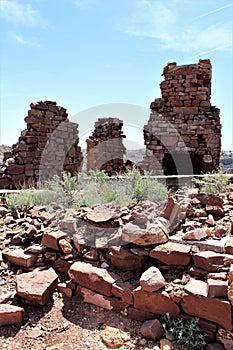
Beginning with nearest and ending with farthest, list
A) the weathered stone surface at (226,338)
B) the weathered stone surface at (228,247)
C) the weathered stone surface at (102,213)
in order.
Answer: the weathered stone surface at (226,338) < the weathered stone surface at (228,247) < the weathered stone surface at (102,213)

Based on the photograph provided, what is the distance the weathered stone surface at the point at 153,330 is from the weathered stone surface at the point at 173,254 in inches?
22.3

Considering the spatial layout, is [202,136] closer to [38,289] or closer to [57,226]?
[57,226]

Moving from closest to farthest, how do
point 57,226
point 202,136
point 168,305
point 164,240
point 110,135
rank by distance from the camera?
1. point 168,305
2. point 164,240
3. point 57,226
4. point 202,136
5. point 110,135

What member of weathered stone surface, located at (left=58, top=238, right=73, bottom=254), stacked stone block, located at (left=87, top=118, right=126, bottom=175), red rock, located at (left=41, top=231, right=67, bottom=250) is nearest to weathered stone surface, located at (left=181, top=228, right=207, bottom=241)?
weathered stone surface, located at (left=58, top=238, right=73, bottom=254)

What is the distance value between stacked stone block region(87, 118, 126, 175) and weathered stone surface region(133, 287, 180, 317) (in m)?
8.65

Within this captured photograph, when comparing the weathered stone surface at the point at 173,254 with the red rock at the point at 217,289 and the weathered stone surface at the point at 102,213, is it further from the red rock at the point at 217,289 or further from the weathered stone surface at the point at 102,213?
the weathered stone surface at the point at 102,213

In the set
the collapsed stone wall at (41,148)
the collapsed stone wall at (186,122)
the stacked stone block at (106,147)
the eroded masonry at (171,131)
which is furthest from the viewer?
the stacked stone block at (106,147)

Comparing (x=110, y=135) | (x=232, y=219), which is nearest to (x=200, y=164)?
(x=110, y=135)

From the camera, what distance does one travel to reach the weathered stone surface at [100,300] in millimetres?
2906

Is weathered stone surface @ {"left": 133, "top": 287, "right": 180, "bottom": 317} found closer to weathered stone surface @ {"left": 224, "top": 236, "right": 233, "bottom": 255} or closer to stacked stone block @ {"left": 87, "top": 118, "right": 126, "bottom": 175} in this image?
weathered stone surface @ {"left": 224, "top": 236, "right": 233, "bottom": 255}

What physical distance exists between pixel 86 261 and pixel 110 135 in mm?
8852

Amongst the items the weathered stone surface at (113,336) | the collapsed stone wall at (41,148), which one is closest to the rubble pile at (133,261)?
the weathered stone surface at (113,336)

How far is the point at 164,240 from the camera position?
3074 mm

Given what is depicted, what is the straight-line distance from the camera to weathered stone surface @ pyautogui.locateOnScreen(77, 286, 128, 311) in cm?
291
